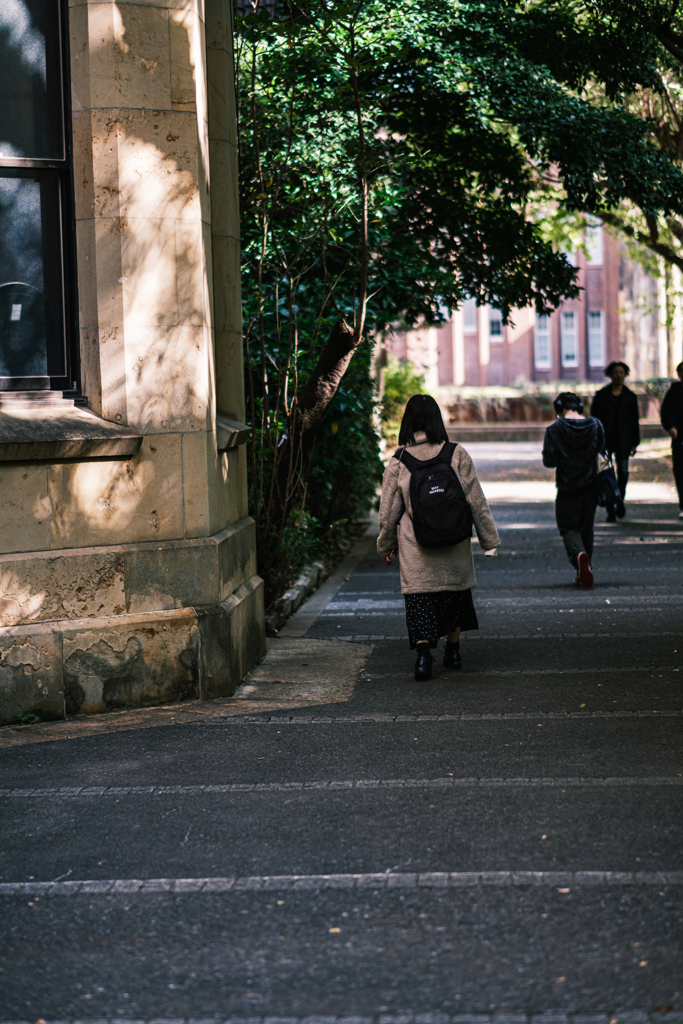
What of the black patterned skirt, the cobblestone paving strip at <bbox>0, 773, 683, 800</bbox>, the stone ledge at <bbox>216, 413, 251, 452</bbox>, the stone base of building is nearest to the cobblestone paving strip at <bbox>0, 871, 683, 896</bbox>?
the cobblestone paving strip at <bbox>0, 773, 683, 800</bbox>

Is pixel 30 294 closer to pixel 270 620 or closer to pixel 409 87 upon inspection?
pixel 270 620

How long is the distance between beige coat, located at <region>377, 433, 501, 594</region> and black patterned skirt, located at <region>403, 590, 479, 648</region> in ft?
0.21

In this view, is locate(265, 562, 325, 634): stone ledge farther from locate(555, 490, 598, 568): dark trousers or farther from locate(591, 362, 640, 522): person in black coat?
locate(591, 362, 640, 522): person in black coat

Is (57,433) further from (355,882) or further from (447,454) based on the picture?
(355,882)

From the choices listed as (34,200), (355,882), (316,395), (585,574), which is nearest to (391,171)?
(316,395)

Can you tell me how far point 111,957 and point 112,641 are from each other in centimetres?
304

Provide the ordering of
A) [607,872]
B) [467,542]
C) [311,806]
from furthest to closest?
[467,542] < [311,806] < [607,872]

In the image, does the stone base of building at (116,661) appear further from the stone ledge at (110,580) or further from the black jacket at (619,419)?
the black jacket at (619,419)

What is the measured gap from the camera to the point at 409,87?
12.2 m

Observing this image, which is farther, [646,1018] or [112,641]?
[112,641]

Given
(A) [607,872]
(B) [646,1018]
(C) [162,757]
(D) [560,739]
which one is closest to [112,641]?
→ (C) [162,757]

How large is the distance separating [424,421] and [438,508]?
22.3 inches

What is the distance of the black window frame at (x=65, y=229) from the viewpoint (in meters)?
6.52

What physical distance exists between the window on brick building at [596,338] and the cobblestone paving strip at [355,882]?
58.7 m
